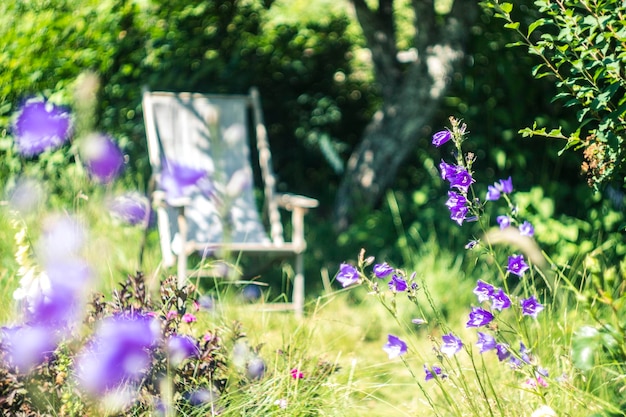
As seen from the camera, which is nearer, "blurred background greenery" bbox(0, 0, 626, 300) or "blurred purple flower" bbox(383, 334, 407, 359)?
"blurred purple flower" bbox(383, 334, 407, 359)

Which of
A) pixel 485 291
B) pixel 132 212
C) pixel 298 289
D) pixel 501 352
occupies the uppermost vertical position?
pixel 485 291

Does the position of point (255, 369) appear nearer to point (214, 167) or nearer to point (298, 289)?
point (298, 289)

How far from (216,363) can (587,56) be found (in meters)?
1.32

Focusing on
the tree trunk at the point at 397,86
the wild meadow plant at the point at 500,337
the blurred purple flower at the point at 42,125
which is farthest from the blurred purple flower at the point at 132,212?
the wild meadow plant at the point at 500,337

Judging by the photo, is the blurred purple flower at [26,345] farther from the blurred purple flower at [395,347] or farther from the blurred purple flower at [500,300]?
the blurred purple flower at [500,300]

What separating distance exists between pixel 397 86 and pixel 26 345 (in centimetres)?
362

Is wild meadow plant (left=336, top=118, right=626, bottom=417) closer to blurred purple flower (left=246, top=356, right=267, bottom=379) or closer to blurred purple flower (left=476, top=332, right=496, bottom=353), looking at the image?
blurred purple flower (left=476, top=332, right=496, bottom=353)

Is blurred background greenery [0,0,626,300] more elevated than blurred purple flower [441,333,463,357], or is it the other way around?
blurred purple flower [441,333,463,357]

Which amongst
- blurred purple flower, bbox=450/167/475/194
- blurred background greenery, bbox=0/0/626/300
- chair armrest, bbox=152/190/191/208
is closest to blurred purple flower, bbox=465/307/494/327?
blurred purple flower, bbox=450/167/475/194

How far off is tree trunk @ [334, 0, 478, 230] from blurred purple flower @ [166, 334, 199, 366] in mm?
3194

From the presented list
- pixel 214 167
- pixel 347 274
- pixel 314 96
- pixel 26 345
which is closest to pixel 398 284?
pixel 347 274

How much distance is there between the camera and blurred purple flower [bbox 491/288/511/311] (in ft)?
6.22

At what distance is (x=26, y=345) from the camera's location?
6.63 ft

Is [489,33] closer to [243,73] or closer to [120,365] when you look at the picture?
[243,73]
